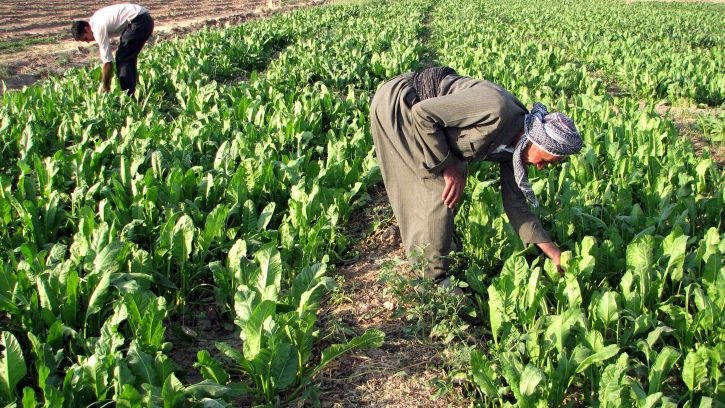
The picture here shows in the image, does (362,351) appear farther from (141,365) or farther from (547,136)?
(547,136)

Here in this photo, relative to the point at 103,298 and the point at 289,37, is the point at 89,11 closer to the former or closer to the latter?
the point at 289,37

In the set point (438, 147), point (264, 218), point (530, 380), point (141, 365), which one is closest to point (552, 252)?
point (438, 147)

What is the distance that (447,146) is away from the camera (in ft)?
10.4

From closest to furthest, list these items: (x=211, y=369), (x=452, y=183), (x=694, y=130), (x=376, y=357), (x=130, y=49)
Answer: (x=211, y=369), (x=376, y=357), (x=452, y=183), (x=694, y=130), (x=130, y=49)

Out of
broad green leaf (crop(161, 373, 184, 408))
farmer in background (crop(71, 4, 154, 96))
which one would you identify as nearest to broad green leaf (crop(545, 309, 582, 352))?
broad green leaf (crop(161, 373, 184, 408))

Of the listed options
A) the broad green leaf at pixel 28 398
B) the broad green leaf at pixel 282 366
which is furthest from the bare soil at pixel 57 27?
the broad green leaf at pixel 282 366

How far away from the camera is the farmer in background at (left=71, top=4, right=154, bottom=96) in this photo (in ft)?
24.0

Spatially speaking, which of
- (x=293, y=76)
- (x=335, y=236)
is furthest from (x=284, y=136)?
(x=293, y=76)

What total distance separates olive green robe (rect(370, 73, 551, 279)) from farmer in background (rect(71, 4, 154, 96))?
16.9 feet

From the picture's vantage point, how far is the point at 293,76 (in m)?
9.27

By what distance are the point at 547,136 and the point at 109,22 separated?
6441 mm

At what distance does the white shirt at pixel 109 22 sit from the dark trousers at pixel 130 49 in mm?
75

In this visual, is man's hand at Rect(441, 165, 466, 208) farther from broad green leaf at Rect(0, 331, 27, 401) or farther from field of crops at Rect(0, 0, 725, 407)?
broad green leaf at Rect(0, 331, 27, 401)

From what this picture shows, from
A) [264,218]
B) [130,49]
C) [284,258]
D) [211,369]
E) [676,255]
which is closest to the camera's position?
[211,369]
